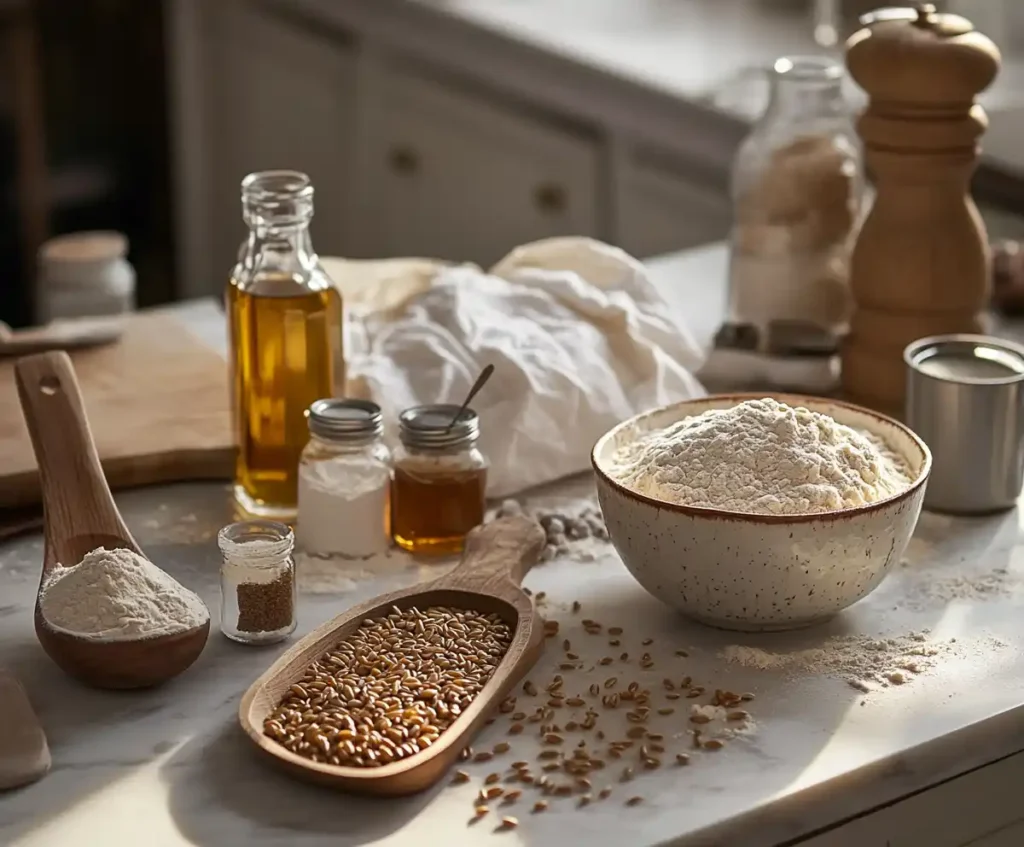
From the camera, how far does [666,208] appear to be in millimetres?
2504

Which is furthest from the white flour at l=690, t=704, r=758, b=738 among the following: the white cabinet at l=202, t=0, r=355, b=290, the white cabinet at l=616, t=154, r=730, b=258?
the white cabinet at l=202, t=0, r=355, b=290

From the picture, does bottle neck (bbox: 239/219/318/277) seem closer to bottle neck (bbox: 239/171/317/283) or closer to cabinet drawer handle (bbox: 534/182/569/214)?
bottle neck (bbox: 239/171/317/283)

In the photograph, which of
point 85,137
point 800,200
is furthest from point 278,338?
point 85,137

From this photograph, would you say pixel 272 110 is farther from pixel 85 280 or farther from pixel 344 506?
pixel 344 506

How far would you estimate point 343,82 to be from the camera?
327 centimetres

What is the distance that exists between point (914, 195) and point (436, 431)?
1.73 feet

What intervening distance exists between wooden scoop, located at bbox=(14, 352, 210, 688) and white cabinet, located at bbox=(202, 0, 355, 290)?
6.95ft

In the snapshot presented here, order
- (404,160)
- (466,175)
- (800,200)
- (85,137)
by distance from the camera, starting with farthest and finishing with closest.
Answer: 1. (85,137)
2. (404,160)
3. (466,175)
4. (800,200)

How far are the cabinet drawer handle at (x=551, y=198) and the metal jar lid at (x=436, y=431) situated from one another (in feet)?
5.09

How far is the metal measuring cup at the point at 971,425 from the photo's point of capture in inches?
49.4

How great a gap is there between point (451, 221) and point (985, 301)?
171 centimetres

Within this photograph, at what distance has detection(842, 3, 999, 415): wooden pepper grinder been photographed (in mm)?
1371

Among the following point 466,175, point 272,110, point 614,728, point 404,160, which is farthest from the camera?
point 272,110

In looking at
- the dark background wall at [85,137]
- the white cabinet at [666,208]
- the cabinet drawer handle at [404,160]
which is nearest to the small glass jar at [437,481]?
the white cabinet at [666,208]
